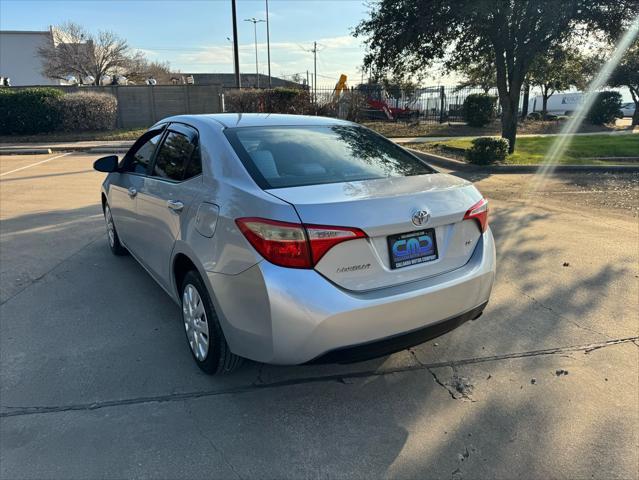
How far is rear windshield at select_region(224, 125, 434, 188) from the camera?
9.27ft

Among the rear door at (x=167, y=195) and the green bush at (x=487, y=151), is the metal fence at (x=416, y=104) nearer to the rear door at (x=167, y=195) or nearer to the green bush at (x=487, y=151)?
the green bush at (x=487, y=151)

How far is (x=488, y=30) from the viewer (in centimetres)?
1195

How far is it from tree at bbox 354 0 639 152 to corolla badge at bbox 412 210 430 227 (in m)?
10.1

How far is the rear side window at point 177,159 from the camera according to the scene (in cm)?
317

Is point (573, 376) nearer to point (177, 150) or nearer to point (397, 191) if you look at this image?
point (397, 191)

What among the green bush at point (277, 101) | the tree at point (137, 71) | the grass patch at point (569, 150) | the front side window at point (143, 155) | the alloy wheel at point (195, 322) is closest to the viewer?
the alloy wheel at point (195, 322)

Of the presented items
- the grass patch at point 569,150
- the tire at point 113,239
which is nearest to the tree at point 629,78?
the grass patch at point 569,150

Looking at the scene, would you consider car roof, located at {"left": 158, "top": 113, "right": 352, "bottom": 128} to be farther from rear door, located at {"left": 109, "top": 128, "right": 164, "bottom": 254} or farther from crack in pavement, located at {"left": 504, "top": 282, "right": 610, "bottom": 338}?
crack in pavement, located at {"left": 504, "top": 282, "right": 610, "bottom": 338}

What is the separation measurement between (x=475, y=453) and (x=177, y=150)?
109 inches

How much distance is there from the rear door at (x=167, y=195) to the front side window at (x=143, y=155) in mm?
185

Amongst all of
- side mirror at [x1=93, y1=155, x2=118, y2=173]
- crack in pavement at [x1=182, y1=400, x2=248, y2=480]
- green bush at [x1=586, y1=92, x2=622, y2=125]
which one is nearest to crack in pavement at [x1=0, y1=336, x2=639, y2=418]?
crack in pavement at [x1=182, y1=400, x2=248, y2=480]

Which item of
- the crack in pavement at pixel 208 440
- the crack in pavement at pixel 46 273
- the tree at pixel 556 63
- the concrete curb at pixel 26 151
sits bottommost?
the crack in pavement at pixel 208 440

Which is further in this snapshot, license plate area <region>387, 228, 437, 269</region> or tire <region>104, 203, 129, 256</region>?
tire <region>104, 203, 129, 256</region>

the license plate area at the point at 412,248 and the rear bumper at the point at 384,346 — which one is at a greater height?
the license plate area at the point at 412,248
